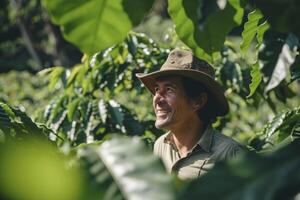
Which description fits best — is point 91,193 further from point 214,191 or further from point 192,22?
point 192,22

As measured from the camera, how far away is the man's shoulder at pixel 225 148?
251cm

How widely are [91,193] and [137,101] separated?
6.48 meters

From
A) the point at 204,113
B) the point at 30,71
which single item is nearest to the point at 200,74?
the point at 204,113

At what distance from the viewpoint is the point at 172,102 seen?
9.05 feet

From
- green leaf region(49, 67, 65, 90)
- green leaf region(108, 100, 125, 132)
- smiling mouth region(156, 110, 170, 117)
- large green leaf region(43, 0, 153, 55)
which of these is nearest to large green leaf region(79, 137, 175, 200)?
large green leaf region(43, 0, 153, 55)

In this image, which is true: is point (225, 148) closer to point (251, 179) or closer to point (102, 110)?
point (102, 110)

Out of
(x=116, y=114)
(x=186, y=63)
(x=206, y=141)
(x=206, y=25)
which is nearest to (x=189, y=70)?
(x=186, y=63)

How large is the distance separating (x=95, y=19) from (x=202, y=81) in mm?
2027

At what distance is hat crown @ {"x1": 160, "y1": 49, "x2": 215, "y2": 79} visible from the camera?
8.83 feet

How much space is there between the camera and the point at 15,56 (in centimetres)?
1070

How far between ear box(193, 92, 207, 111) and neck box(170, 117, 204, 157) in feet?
0.21

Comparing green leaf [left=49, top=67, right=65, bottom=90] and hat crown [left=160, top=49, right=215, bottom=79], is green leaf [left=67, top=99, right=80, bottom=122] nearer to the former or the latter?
green leaf [left=49, top=67, right=65, bottom=90]

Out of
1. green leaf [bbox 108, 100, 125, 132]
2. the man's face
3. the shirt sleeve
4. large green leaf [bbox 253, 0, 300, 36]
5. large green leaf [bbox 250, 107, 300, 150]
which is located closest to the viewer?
large green leaf [bbox 253, 0, 300, 36]

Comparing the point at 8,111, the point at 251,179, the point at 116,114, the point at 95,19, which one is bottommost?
the point at 116,114
